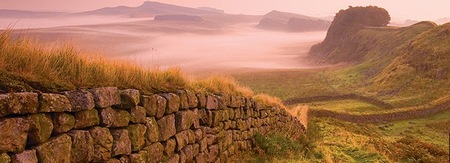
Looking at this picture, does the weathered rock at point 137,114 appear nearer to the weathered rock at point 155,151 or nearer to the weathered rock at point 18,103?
the weathered rock at point 155,151

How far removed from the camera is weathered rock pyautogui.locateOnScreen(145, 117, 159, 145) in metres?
6.43

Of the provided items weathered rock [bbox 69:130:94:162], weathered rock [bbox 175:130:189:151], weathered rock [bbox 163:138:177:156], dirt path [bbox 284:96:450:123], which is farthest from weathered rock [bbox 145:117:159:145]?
dirt path [bbox 284:96:450:123]

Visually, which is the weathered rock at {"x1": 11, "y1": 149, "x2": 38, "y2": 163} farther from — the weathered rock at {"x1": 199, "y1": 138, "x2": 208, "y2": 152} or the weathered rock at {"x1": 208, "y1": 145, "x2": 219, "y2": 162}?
the weathered rock at {"x1": 208, "y1": 145, "x2": 219, "y2": 162}

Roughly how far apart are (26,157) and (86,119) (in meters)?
1.00

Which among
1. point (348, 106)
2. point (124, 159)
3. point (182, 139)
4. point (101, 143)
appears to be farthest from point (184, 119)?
point (348, 106)

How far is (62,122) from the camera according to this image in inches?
176

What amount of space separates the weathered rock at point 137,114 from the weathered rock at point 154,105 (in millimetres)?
171

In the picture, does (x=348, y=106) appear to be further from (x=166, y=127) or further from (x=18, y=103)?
(x=18, y=103)

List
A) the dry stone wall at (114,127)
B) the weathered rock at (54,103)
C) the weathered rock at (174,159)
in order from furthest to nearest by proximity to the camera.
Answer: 1. the weathered rock at (174,159)
2. the weathered rock at (54,103)
3. the dry stone wall at (114,127)

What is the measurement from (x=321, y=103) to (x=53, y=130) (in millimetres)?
65676

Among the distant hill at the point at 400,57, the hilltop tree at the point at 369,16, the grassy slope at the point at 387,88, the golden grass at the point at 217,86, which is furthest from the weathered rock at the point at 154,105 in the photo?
the hilltop tree at the point at 369,16

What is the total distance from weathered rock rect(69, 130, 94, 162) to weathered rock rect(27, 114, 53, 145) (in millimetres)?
374

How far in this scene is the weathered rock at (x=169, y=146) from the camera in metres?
7.08

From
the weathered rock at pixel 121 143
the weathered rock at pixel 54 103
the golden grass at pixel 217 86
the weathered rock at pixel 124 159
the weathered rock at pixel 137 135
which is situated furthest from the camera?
the golden grass at pixel 217 86
